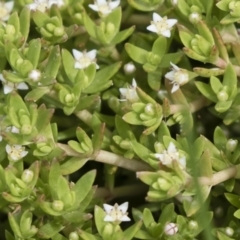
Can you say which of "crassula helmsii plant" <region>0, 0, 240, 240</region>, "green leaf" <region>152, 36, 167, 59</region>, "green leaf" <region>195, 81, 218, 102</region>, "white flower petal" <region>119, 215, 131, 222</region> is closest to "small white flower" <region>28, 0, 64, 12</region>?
"crassula helmsii plant" <region>0, 0, 240, 240</region>

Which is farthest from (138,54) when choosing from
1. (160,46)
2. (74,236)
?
(74,236)

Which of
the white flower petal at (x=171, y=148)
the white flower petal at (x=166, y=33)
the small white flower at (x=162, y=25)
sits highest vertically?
the small white flower at (x=162, y=25)

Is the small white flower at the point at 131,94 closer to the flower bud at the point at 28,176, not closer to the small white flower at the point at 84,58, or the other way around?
the small white flower at the point at 84,58

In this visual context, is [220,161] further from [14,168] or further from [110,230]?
[14,168]

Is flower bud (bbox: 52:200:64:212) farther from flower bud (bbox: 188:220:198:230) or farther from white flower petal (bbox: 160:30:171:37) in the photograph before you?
white flower petal (bbox: 160:30:171:37)

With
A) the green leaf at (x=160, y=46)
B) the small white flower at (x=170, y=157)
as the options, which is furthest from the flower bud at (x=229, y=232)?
the green leaf at (x=160, y=46)
